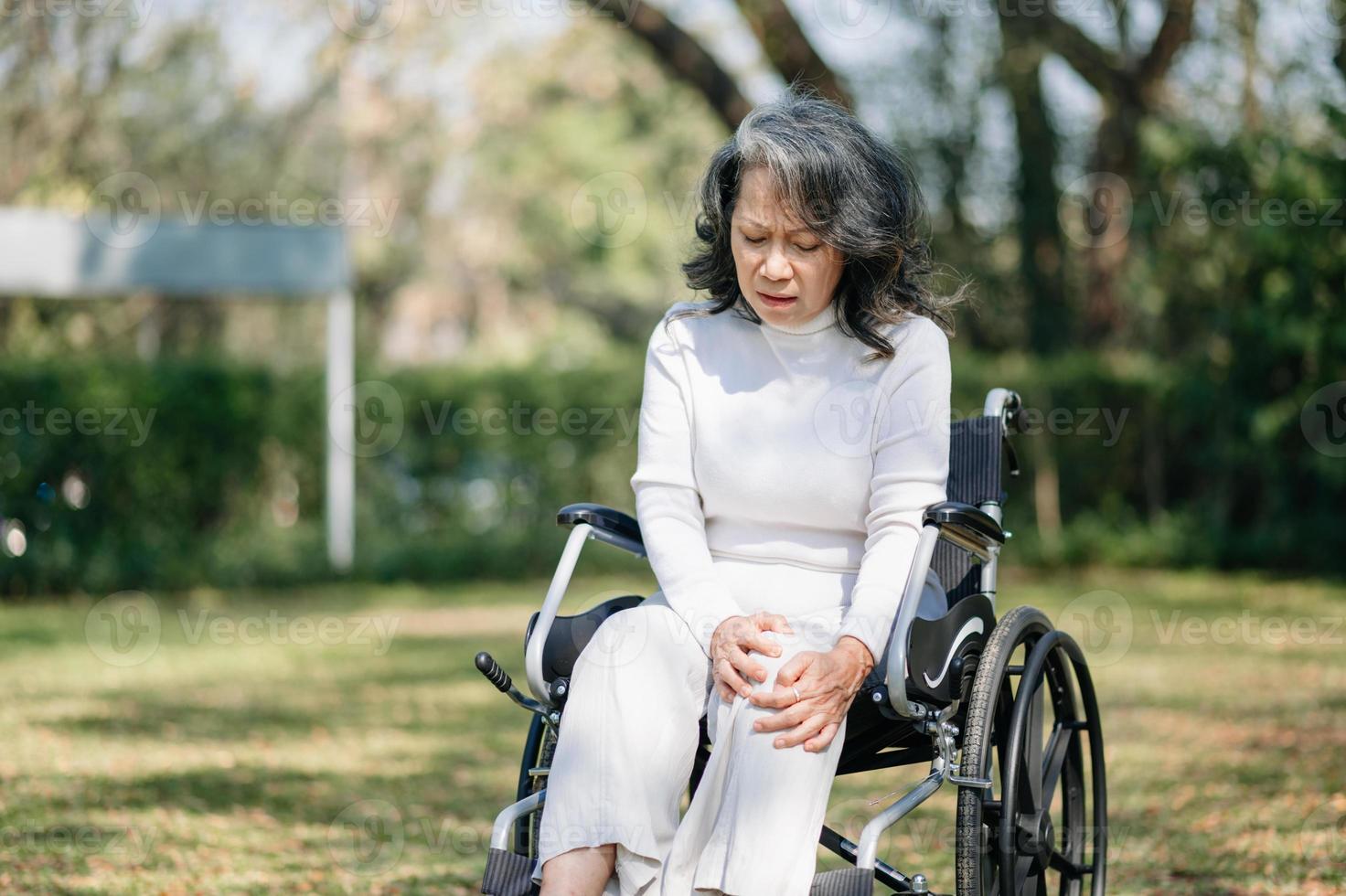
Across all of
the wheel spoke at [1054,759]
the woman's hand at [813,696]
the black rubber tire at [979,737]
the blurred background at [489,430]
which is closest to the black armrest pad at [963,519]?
the black rubber tire at [979,737]

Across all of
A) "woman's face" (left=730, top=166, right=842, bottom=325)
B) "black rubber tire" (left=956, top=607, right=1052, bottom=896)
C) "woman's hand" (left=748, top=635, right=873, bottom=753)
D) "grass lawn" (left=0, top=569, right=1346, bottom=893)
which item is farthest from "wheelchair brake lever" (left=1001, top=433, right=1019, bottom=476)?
"grass lawn" (left=0, top=569, right=1346, bottom=893)

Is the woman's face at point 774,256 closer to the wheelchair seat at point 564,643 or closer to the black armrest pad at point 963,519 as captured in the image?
the black armrest pad at point 963,519

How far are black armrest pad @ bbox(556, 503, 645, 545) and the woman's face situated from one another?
0.48 m

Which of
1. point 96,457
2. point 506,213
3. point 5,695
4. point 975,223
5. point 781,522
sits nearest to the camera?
point 781,522

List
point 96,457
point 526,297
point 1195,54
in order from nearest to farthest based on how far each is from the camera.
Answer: point 96,457
point 1195,54
point 526,297

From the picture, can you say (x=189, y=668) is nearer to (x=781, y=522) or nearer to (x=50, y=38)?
(x=781, y=522)

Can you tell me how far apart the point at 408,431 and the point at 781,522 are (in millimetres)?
9867

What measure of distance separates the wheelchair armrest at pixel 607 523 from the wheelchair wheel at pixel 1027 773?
2.33ft

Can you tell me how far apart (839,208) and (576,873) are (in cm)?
122

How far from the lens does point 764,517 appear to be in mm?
2836

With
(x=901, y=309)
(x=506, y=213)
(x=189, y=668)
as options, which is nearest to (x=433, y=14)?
(x=506, y=213)

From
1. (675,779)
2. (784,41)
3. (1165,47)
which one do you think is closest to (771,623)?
(675,779)

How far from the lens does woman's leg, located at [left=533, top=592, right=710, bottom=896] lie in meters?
2.48

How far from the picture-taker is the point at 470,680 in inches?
298
